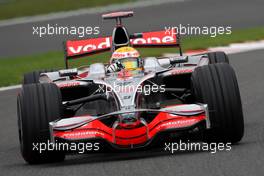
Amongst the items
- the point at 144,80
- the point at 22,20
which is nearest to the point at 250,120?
the point at 144,80

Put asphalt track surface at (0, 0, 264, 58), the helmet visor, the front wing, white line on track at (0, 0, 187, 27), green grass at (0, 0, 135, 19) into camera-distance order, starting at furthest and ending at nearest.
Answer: green grass at (0, 0, 135, 19)
white line on track at (0, 0, 187, 27)
asphalt track surface at (0, 0, 264, 58)
the helmet visor
the front wing

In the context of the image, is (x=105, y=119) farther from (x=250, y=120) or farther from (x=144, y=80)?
(x=250, y=120)

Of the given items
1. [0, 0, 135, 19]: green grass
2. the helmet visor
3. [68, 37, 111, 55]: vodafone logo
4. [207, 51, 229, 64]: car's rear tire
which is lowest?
[207, 51, 229, 64]: car's rear tire

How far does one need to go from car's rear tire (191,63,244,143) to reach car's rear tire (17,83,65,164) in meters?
1.60

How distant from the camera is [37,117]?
9.95 m

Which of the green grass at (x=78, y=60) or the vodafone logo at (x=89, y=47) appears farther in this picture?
the green grass at (x=78, y=60)

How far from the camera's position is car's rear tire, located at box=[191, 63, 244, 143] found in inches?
393

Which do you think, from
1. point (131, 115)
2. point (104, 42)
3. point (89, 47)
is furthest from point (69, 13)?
point (131, 115)

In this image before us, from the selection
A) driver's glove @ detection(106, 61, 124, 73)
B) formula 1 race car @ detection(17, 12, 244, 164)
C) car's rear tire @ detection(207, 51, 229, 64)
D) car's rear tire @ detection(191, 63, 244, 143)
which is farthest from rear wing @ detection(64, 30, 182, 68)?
car's rear tire @ detection(191, 63, 244, 143)

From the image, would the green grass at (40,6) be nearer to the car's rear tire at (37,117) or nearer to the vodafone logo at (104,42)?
the vodafone logo at (104,42)

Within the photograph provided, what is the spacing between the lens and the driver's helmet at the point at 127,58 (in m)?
11.6

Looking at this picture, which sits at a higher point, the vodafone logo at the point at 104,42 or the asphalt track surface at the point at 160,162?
the vodafone logo at the point at 104,42

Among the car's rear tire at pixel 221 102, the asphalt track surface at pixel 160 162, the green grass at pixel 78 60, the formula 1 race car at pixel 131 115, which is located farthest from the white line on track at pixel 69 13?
the car's rear tire at pixel 221 102

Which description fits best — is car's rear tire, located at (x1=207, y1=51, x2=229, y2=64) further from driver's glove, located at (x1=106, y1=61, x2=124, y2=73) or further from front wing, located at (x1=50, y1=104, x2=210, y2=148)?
front wing, located at (x1=50, y1=104, x2=210, y2=148)
